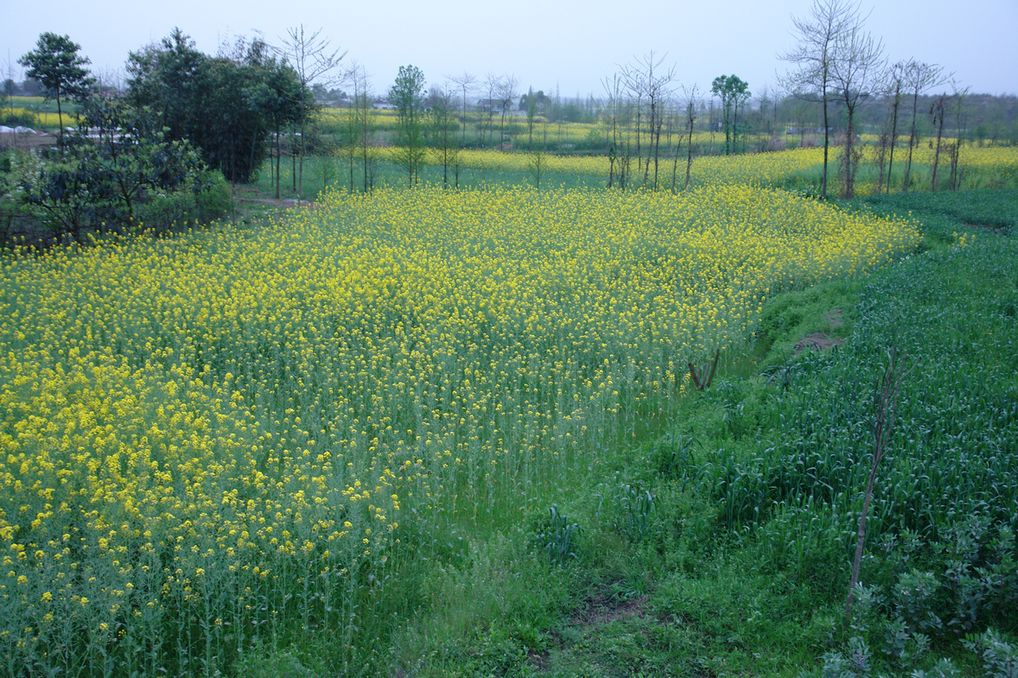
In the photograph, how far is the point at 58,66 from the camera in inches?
901

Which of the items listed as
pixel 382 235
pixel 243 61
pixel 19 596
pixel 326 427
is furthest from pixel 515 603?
pixel 243 61

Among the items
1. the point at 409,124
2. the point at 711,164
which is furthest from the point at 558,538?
the point at 711,164

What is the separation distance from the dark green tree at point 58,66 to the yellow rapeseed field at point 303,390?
9.65 metres

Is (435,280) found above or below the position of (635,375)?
above

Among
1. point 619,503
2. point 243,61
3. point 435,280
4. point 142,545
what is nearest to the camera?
point 142,545

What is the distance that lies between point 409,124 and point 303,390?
19595 mm

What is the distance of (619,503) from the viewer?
6.67 meters

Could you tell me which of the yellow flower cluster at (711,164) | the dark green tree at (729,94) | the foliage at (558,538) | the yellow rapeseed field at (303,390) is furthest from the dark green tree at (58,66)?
the dark green tree at (729,94)

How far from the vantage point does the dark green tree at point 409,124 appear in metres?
27.2

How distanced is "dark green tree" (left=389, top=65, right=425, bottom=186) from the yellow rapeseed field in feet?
27.5

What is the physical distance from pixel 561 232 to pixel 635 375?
27.6ft

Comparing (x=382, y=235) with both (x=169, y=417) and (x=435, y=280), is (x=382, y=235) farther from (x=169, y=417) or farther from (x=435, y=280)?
(x=169, y=417)

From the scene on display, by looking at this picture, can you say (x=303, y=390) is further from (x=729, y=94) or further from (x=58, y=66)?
(x=729, y=94)

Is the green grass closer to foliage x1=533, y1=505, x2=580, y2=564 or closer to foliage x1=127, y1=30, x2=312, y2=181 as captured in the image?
foliage x1=533, y1=505, x2=580, y2=564
